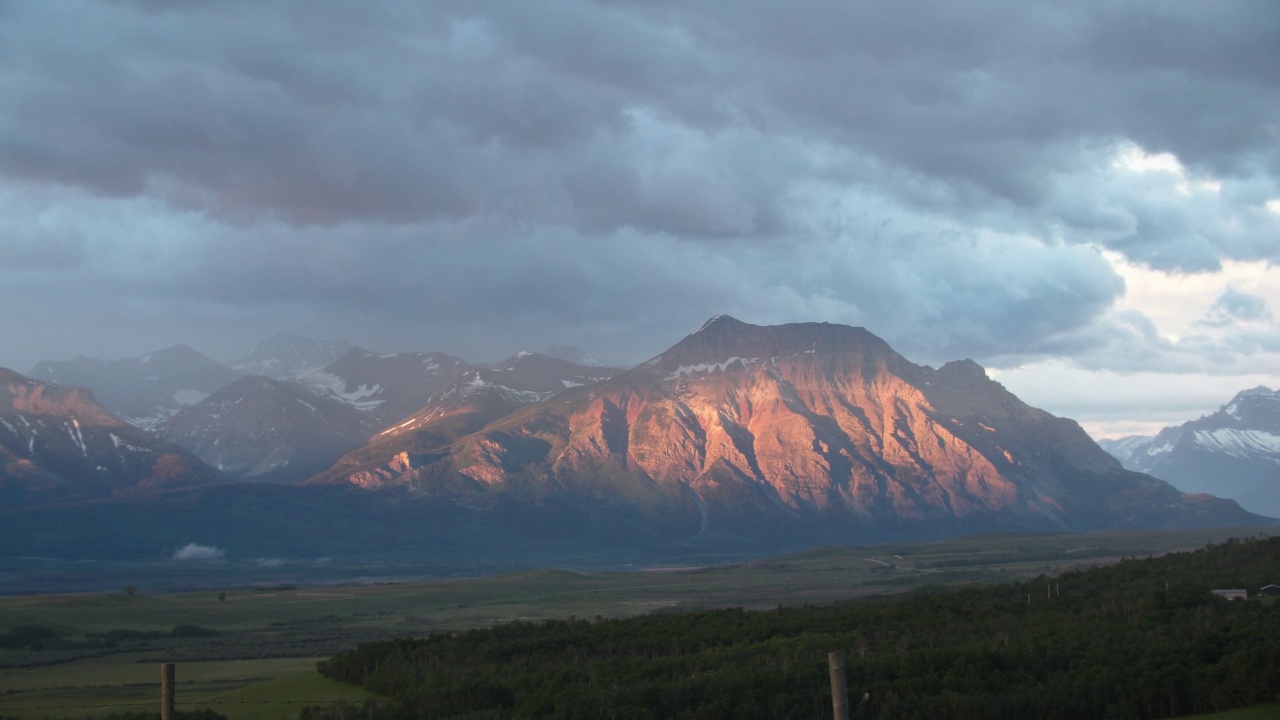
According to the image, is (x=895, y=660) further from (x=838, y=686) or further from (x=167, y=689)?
(x=167, y=689)

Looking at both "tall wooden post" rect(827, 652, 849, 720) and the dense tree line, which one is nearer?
"tall wooden post" rect(827, 652, 849, 720)

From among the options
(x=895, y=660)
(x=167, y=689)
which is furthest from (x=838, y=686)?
(x=895, y=660)

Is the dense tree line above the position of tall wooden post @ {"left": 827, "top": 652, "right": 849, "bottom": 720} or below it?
below

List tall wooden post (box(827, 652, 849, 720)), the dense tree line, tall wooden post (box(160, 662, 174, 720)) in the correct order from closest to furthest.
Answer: tall wooden post (box(827, 652, 849, 720)) < tall wooden post (box(160, 662, 174, 720)) < the dense tree line

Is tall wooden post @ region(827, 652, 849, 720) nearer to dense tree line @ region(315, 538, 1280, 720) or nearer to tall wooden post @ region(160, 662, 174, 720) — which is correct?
tall wooden post @ region(160, 662, 174, 720)

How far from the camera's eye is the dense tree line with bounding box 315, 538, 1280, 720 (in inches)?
3029

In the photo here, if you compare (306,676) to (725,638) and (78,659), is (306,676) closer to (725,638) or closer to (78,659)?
(725,638)

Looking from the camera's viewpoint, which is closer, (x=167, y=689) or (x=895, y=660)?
(x=167, y=689)

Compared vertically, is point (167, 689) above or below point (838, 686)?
above

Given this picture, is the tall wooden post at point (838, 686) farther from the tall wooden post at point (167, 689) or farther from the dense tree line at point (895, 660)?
the dense tree line at point (895, 660)

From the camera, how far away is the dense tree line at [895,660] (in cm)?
7694

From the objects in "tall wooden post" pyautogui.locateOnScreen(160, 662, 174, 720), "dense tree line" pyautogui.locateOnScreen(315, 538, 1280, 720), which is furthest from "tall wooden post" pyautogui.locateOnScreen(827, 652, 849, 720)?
"dense tree line" pyautogui.locateOnScreen(315, 538, 1280, 720)

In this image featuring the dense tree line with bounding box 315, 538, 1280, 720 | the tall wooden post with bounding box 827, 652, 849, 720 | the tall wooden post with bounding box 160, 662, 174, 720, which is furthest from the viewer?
the dense tree line with bounding box 315, 538, 1280, 720

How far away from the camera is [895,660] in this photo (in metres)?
88.2
